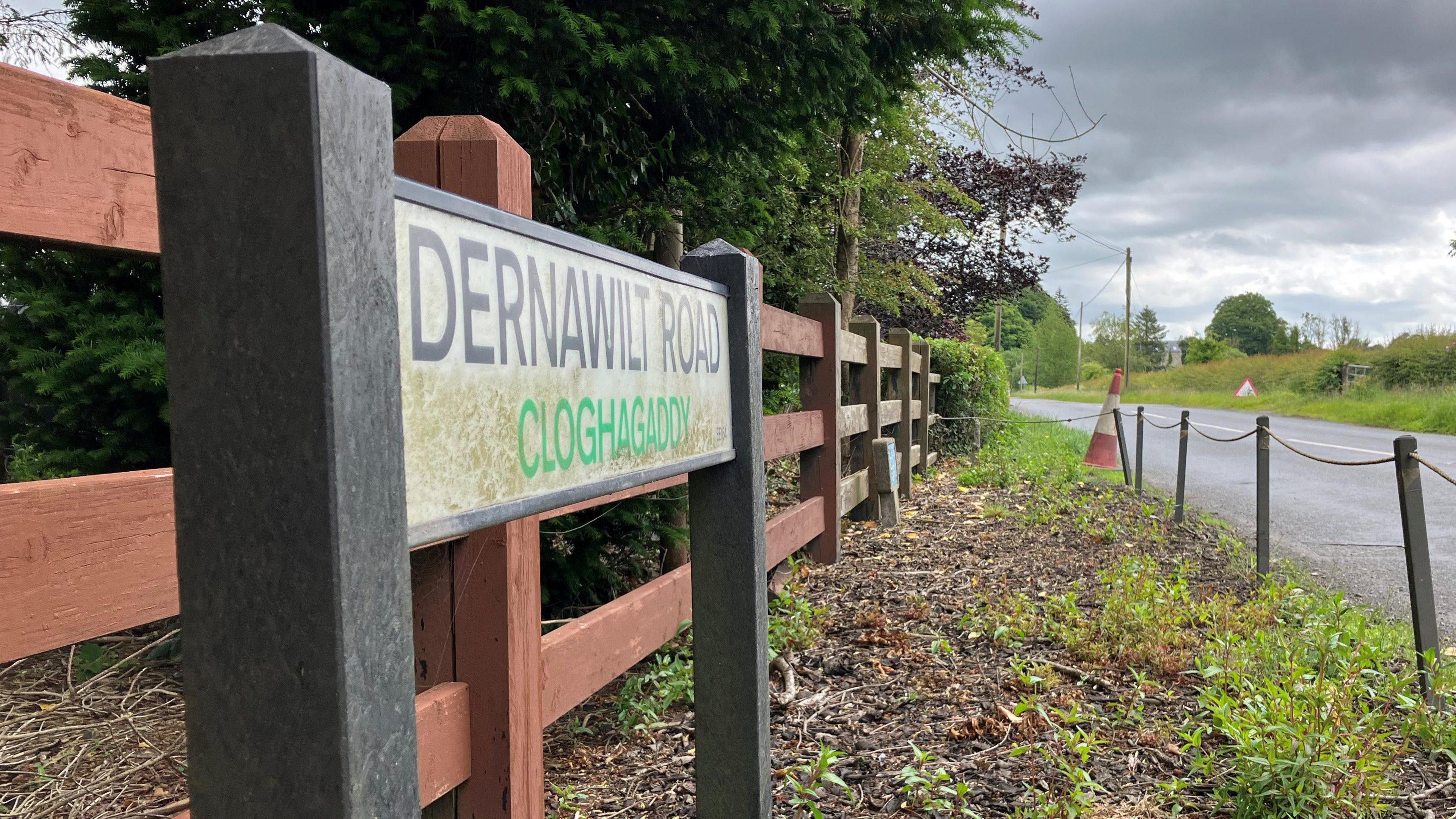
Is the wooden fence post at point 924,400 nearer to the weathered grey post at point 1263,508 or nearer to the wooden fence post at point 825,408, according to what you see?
the wooden fence post at point 825,408

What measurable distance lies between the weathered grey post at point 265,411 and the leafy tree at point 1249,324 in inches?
4741

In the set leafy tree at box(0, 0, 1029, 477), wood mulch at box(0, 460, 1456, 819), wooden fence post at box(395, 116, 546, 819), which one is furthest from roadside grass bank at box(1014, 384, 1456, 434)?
wooden fence post at box(395, 116, 546, 819)

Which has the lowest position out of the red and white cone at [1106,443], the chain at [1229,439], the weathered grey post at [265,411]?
the red and white cone at [1106,443]

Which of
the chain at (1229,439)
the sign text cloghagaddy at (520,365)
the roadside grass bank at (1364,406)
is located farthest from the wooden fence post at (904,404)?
the roadside grass bank at (1364,406)

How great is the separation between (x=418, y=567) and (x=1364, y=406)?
2660cm

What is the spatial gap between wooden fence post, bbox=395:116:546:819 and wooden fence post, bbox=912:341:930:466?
27.9ft

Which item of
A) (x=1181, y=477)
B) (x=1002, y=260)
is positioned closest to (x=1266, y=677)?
(x=1181, y=477)

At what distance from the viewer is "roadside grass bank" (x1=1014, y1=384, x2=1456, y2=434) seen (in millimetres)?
18578

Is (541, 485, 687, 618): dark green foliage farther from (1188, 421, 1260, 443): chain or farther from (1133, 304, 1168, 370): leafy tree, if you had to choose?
(1133, 304, 1168, 370): leafy tree

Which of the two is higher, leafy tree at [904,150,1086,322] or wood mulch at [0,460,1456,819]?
leafy tree at [904,150,1086,322]

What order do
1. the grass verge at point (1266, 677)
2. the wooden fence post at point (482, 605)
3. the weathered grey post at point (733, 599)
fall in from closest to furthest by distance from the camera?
the wooden fence post at point (482, 605) → the weathered grey post at point (733, 599) → the grass verge at point (1266, 677)

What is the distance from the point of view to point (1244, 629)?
12.5ft

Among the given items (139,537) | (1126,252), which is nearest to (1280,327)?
(1126,252)

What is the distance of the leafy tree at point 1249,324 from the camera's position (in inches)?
4277
